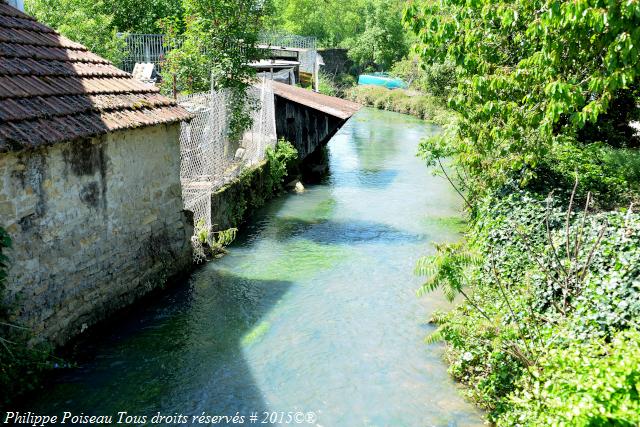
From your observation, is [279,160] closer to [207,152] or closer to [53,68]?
[207,152]

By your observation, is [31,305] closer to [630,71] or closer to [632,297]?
[632,297]

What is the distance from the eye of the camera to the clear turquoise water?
284 inches

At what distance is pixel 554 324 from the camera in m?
7.00

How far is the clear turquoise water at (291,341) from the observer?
7.21 m

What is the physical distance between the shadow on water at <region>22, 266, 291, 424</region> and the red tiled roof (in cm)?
286

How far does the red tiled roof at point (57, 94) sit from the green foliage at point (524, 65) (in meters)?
4.32

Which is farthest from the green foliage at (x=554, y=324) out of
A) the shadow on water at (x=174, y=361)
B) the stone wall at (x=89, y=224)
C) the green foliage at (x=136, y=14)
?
the green foliage at (x=136, y=14)

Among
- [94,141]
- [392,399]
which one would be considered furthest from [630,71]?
[94,141]

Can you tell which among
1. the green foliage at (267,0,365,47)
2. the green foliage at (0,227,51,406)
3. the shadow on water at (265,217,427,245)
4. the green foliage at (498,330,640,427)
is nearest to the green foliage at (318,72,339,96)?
the green foliage at (267,0,365,47)

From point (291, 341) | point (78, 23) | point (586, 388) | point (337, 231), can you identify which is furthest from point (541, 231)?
point (78, 23)

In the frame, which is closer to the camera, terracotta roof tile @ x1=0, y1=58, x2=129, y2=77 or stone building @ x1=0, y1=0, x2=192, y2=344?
stone building @ x1=0, y1=0, x2=192, y2=344

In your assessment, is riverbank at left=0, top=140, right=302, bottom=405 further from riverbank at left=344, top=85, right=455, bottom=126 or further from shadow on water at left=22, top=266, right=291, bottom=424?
riverbank at left=344, top=85, right=455, bottom=126

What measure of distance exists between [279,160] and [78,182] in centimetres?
1027

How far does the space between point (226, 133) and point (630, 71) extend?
351 inches
